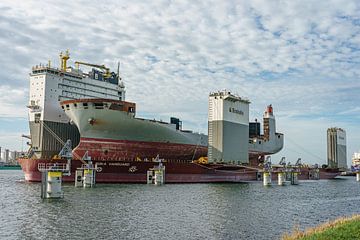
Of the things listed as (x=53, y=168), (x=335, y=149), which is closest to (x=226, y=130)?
(x=53, y=168)

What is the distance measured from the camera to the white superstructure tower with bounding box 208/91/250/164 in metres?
48.5

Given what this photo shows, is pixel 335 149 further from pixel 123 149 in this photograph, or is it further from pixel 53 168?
pixel 53 168

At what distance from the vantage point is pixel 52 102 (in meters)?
46.2

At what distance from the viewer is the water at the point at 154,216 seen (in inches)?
628

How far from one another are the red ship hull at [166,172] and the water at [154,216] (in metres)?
11.4

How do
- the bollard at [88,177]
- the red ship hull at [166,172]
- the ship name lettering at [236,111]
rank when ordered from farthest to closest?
the ship name lettering at [236,111]
the red ship hull at [166,172]
the bollard at [88,177]

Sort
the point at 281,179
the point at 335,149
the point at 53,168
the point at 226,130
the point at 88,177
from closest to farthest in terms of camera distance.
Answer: the point at 53,168 → the point at 88,177 → the point at 281,179 → the point at 226,130 → the point at 335,149

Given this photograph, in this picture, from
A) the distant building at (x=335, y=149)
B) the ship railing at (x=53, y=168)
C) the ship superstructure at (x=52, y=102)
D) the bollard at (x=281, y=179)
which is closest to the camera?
the ship railing at (x=53, y=168)

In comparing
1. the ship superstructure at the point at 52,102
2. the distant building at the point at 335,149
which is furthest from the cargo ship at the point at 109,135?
the distant building at the point at 335,149

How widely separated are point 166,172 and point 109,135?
24.8 feet

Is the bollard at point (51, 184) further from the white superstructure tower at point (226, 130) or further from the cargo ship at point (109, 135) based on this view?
the white superstructure tower at point (226, 130)

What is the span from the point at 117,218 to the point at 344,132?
260ft

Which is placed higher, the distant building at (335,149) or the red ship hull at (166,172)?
the distant building at (335,149)

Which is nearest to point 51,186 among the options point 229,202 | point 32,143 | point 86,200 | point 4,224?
point 86,200
